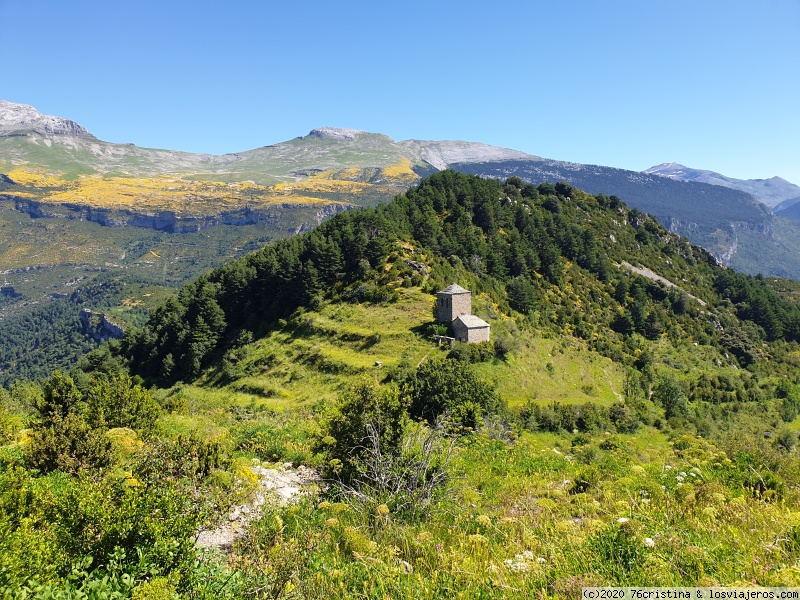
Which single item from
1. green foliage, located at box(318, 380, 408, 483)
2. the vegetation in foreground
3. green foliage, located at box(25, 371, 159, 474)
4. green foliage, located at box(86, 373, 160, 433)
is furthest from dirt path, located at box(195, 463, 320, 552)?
green foliage, located at box(86, 373, 160, 433)

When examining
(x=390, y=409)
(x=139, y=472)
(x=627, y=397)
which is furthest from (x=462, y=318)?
(x=139, y=472)

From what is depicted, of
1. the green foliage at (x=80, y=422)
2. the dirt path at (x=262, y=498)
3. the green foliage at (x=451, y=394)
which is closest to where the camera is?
the dirt path at (x=262, y=498)

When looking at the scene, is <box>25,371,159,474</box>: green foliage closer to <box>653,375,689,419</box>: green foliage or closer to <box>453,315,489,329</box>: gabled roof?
<box>453,315,489,329</box>: gabled roof

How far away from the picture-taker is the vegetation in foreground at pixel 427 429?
473cm

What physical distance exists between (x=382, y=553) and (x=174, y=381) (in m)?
54.1

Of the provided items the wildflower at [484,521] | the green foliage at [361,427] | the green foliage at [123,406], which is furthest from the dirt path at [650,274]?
the wildflower at [484,521]

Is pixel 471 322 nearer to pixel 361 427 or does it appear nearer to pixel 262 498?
pixel 361 427

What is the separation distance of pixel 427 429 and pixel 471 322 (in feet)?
97.8

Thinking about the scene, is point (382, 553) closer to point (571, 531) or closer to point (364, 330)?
point (571, 531)

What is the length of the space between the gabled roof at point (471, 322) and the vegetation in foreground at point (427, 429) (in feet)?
7.57

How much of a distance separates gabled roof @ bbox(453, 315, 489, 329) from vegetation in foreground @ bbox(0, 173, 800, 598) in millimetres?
2308

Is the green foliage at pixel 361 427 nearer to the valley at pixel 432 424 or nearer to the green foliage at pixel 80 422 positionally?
the valley at pixel 432 424

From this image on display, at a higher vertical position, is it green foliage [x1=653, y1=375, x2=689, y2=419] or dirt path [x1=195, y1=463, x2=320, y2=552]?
dirt path [x1=195, y1=463, x2=320, y2=552]

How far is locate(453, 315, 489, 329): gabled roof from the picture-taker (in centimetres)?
4192
